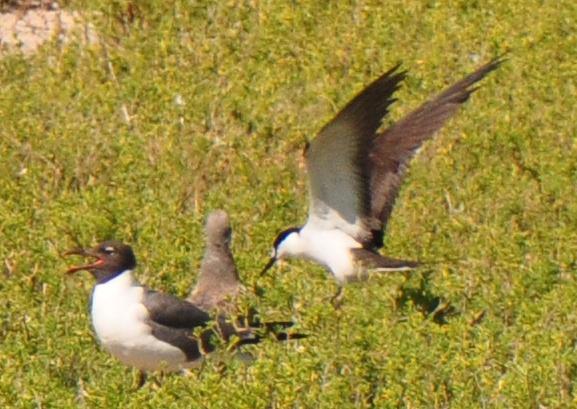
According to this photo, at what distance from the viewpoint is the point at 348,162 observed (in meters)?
10.6

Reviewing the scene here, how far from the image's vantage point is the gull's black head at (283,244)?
34.5ft

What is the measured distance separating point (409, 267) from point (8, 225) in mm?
1869

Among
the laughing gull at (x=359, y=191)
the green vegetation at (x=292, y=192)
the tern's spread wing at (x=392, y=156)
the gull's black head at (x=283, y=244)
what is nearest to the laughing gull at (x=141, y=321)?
the green vegetation at (x=292, y=192)

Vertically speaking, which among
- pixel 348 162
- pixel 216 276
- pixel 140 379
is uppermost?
pixel 348 162

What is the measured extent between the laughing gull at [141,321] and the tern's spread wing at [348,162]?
124cm

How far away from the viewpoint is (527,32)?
13.4 meters

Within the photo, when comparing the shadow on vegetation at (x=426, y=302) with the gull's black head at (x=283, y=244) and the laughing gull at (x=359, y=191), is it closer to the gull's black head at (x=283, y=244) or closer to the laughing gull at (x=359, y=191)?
the laughing gull at (x=359, y=191)

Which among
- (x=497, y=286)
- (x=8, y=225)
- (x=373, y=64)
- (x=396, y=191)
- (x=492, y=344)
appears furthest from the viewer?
(x=373, y=64)

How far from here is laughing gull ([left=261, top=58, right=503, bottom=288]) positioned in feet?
34.9

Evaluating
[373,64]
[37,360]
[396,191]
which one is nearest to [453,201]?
[396,191]

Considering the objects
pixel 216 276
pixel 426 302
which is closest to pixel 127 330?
pixel 216 276

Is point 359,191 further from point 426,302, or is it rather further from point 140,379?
point 140,379

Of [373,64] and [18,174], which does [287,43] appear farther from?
[18,174]

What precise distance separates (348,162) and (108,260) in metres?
1.63
